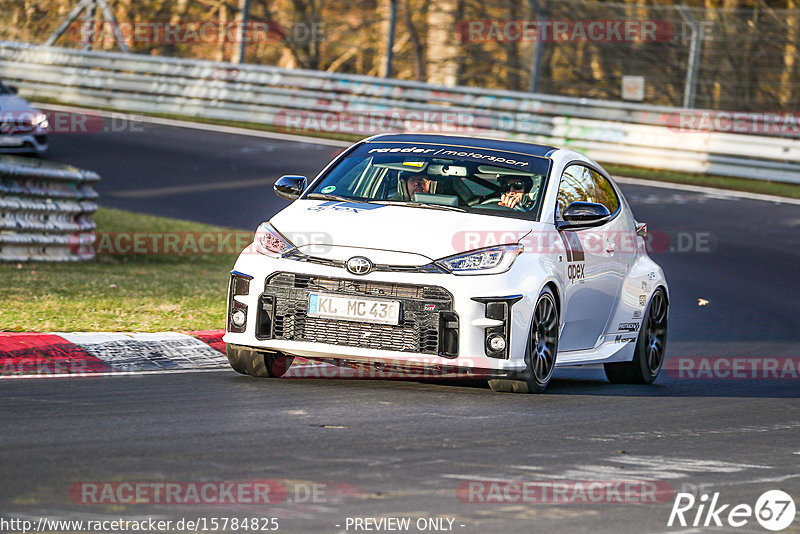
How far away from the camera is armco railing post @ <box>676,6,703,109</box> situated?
2467cm

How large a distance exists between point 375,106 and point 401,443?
65.9 ft

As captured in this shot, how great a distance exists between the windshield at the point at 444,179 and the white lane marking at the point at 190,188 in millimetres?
10931

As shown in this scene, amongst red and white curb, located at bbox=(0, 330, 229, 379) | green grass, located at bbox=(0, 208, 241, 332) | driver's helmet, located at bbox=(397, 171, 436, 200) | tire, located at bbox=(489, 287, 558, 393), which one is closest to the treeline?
green grass, located at bbox=(0, 208, 241, 332)

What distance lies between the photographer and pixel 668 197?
2134cm

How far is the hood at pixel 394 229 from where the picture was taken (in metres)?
8.33

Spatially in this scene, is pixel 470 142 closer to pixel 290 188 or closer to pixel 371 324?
pixel 290 188

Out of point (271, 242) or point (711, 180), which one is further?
point (711, 180)

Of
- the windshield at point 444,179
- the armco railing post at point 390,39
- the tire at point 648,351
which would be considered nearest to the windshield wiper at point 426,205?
the windshield at point 444,179

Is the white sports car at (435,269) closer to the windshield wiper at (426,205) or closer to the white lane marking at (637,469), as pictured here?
the windshield wiper at (426,205)

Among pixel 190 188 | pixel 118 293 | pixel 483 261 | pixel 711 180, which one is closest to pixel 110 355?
pixel 483 261

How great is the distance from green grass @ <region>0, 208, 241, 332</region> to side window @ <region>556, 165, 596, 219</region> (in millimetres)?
2901

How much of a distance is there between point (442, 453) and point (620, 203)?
4.36 metres

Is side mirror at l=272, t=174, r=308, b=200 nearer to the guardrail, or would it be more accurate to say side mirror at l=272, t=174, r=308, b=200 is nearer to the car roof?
the car roof

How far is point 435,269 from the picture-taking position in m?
8.26
